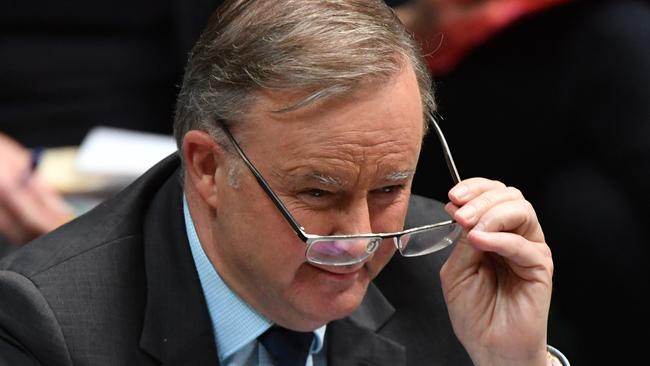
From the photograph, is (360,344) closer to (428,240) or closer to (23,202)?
(428,240)

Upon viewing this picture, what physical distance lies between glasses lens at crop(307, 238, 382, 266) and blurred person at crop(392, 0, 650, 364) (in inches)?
44.3

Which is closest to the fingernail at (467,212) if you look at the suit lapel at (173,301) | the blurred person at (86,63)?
the suit lapel at (173,301)

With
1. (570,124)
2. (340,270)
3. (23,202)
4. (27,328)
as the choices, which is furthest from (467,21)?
(27,328)

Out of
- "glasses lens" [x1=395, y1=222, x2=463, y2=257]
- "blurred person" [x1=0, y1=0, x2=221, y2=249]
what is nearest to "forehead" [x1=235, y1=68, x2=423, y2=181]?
"glasses lens" [x1=395, y1=222, x2=463, y2=257]

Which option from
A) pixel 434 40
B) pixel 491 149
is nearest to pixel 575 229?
pixel 491 149

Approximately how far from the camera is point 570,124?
2.67m

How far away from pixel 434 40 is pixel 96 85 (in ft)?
2.62

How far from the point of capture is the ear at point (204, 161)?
59.2 inches

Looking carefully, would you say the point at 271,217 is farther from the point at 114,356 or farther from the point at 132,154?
the point at 132,154

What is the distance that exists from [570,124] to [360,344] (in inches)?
45.5

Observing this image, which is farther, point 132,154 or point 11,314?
point 132,154

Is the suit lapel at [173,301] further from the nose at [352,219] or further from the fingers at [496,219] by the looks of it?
the fingers at [496,219]

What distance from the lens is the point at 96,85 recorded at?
9.14ft

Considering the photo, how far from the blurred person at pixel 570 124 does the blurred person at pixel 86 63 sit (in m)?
0.56
